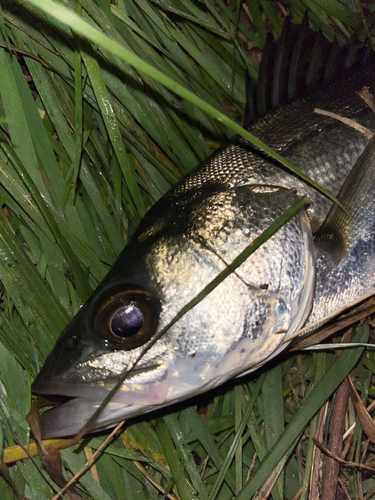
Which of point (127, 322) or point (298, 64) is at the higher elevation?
point (298, 64)

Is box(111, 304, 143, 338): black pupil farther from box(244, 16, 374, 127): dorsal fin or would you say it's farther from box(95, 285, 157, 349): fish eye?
box(244, 16, 374, 127): dorsal fin

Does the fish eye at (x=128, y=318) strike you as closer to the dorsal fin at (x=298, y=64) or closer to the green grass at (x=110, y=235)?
the green grass at (x=110, y=235)

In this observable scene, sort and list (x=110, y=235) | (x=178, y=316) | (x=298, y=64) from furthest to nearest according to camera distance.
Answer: (x=110, y=235) → (x=298, y=64) → (x=178, y=316)

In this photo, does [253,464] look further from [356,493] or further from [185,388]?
[185,388]

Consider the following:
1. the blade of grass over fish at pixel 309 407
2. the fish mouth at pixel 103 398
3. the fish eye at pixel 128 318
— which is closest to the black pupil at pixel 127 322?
the fish eye at pixel 128 318

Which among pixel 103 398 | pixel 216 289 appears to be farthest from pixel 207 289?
pixel 103 398

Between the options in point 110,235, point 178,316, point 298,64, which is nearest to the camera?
point 178,316

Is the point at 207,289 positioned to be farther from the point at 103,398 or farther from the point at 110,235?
the point at 110,235

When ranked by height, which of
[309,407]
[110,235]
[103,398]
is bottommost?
[309,407]
